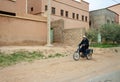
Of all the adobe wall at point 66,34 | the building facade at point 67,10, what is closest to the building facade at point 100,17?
the building facade at point 67,10

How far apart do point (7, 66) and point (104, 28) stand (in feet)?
64.4

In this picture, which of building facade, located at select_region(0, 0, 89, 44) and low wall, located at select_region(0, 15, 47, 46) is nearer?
low wall, located at select_region(0, 15, 47, 46)

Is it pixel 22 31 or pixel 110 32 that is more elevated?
pixel 110 32

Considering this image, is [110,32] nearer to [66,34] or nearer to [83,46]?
[66,34]

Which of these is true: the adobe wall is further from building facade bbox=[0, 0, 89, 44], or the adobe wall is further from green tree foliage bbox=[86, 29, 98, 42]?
green tree foliage bbox=[86, 29, 98, 42]

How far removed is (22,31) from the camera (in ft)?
67.7

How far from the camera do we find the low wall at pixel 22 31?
61.8ft

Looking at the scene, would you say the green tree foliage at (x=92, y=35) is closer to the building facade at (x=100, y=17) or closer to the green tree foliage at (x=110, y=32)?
the green tree foliage at (x=110, y=32)

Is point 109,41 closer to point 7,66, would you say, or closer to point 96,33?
point 96,33

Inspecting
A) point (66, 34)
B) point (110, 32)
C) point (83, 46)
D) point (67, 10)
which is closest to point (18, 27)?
point (83, 46)

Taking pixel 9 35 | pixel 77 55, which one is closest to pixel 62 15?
pixel 9 35

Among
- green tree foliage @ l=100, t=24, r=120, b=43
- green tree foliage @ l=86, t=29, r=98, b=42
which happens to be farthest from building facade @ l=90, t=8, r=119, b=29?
green tree foliage @ l=86, t=29, r=98, b=42

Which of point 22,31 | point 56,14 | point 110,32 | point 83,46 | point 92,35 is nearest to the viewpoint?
point 83,46

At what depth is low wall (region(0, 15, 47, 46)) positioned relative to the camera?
1884cm
